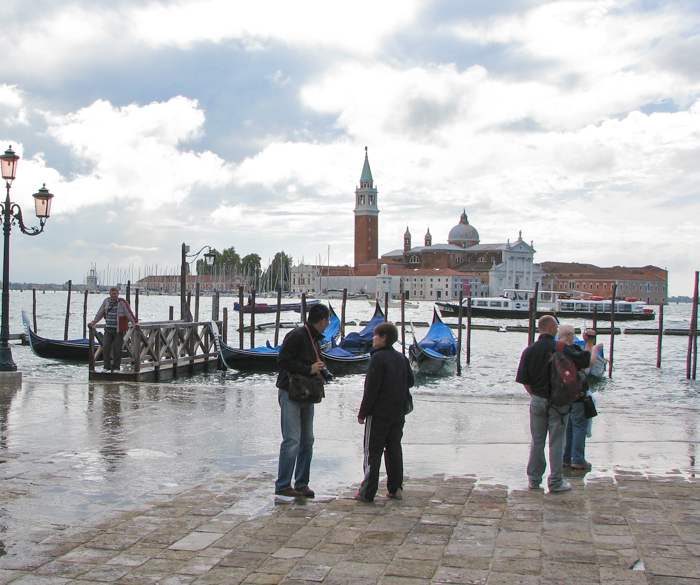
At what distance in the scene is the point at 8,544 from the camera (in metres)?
4.01

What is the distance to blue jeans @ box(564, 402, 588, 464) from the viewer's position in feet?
20.0

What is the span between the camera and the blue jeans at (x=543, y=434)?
5.43m

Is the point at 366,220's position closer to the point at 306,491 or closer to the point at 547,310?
the point at 547,310

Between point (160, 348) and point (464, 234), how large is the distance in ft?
428

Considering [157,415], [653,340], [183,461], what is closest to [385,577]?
[183,461]

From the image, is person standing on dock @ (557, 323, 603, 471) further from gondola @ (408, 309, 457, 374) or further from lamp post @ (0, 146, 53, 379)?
gondola @ (408, 309, 457, 374)

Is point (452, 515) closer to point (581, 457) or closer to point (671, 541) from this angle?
point (671, 541)

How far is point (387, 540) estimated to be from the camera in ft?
13.5

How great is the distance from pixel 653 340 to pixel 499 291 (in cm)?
7947

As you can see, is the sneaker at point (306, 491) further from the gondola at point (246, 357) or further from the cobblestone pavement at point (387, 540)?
the gondola at point (246, 357)

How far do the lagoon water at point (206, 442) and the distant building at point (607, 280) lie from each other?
402 feet

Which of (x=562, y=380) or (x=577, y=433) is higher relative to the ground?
(x=562, y=380)

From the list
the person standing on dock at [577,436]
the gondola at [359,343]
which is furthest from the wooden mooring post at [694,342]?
the person standing on dock at [577,436]

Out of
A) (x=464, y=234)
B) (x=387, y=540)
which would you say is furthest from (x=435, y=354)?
(x=464, y=234)
